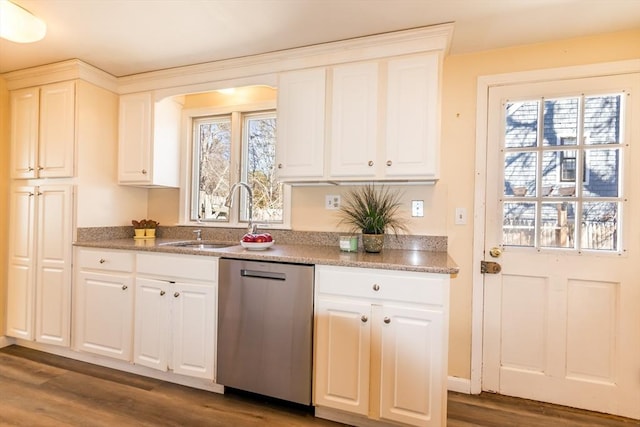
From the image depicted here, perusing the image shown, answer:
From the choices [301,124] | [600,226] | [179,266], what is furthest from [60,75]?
[600,226]

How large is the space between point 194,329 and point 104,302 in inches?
31.6

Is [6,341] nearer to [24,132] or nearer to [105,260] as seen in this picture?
[105,260]

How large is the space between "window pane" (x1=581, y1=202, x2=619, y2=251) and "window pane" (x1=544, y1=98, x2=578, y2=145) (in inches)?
16.5

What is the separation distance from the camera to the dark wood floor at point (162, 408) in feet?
5.74

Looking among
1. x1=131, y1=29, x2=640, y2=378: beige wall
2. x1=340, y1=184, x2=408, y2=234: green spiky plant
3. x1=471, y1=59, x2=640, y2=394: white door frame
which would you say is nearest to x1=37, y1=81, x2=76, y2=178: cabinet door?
x1=340, y1=184, x2=408, y2=234: green spiky plant

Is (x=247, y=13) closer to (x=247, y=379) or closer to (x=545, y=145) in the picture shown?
(x=545, y=145)

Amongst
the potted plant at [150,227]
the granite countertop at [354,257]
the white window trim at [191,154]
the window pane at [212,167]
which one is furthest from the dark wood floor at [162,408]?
the window pane at [212,167]

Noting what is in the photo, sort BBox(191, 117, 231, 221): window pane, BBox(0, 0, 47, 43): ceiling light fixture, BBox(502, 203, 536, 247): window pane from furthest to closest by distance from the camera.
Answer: BBox(191, 117, 231, 221): window pane, BBox(502, 203, 536, 247): window pane, BBox(0, 0, 47, 43): ceiling light fixture

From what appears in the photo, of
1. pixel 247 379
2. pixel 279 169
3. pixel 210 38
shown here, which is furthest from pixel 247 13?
pixel 247 379

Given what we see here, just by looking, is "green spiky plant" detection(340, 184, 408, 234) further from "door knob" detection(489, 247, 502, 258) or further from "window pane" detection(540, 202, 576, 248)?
"window pane" detection(540, 202, 576, 248)

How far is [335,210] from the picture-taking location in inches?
94.0

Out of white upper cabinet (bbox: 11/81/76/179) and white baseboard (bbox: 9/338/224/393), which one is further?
white upper cabinet (bbox: 11/81/76/179)

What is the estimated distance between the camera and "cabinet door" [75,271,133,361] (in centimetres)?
221

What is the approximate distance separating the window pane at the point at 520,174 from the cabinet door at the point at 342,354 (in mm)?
1264
